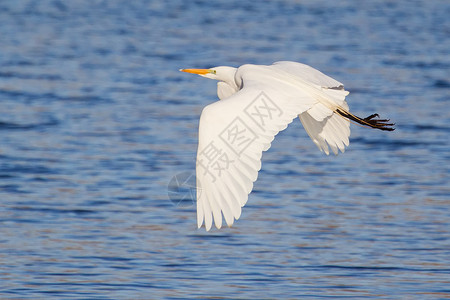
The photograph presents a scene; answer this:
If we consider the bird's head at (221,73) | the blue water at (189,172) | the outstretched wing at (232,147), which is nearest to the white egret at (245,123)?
the outstretched wing at (232,147)

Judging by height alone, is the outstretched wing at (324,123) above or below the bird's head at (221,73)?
below

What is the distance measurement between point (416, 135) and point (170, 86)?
4344 mm

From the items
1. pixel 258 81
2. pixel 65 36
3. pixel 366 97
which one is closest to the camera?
pixel 258 81

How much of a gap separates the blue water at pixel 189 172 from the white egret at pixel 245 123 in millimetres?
1298

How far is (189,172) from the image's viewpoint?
10.9 metres

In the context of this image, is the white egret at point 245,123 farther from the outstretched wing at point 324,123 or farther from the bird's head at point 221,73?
the bird's head at point 221,73

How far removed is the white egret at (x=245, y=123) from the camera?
224 inches

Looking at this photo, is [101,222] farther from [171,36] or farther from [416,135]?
[171,36]

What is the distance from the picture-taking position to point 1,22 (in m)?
22.0

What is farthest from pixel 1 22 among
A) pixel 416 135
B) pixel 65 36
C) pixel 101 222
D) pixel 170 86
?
pixel 101 222

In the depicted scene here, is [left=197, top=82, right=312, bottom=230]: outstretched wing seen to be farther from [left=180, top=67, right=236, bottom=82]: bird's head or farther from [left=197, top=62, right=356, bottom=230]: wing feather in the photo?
[left=180, top=67, right=236, bottom=82]: bird's head

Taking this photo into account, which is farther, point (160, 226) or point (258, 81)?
point (160, 226)

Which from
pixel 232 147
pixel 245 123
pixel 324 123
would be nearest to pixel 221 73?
pixel 324 123

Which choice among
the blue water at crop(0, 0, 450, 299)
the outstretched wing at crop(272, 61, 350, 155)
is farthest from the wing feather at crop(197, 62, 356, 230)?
the blue water at crop(0, 0, 450, 299)
